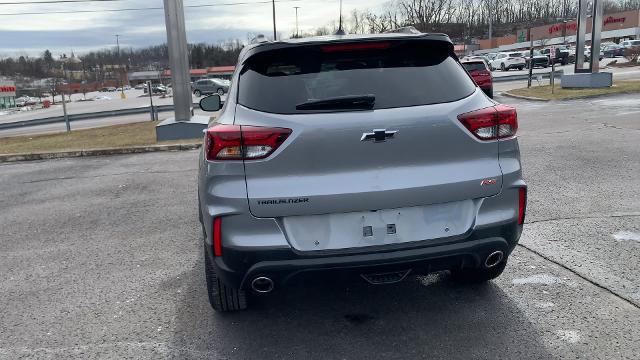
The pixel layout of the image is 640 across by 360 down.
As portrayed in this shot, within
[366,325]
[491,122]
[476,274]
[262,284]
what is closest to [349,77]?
[491,122]

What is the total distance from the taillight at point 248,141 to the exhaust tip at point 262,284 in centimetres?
64

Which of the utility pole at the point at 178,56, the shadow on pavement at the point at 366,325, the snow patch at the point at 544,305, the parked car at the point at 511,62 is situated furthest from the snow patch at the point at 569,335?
the parked car at the point at 511,62

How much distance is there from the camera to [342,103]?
8.96 feet

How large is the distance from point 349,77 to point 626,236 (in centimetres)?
316

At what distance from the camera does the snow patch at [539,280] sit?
368 cm

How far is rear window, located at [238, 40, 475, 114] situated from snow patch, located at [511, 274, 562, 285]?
1.56 m

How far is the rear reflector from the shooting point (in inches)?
105

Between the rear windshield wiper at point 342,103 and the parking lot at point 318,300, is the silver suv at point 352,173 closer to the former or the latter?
the rear windshield wiper at point 342,103

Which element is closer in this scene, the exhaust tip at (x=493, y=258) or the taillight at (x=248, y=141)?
the taillight at (x=248, y=141)

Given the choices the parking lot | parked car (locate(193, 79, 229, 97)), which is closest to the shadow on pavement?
the parking lot

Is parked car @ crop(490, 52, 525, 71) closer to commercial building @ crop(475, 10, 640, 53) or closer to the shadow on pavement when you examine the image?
commercial building @ crop(475, 10, 640, 53)

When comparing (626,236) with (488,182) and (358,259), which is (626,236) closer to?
(488,182)

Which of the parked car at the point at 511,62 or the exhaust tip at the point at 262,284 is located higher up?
the parked car at the point at 511,62

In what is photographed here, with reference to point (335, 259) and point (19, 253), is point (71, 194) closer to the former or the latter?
point (19, 253)
